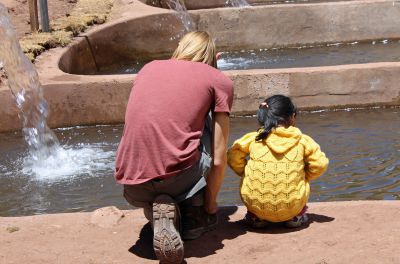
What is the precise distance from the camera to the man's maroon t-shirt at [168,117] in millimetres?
3680

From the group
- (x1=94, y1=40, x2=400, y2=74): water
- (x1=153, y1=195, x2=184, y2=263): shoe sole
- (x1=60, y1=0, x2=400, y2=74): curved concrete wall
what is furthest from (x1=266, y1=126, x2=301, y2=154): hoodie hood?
(x1=60, y1=0, x2=400, y2=74): curved concrete wall

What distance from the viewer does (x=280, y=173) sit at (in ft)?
13.1

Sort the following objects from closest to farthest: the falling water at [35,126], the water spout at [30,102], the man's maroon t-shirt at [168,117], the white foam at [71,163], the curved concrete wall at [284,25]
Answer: the man's maroon t-shirt at [168,117] → the white foam at [71,163] → the falling water at [35,126] → the water spout at [30,102] → the curved concrete wall at [284,25]

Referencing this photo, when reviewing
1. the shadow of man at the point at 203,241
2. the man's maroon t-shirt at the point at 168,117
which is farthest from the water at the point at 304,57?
the man's maroon t-shirt at the point at 168,117

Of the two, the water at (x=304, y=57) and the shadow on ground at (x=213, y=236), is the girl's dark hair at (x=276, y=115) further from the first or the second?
the water at (x=304, y=57)

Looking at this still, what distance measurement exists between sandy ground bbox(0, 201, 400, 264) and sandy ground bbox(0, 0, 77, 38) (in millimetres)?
7114

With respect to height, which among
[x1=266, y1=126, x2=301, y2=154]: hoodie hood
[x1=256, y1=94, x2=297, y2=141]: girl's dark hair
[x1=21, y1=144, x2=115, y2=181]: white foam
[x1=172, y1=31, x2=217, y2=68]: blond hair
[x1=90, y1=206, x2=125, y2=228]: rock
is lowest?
[x1=21, y1=144, x2=115, y2=181]: white foam

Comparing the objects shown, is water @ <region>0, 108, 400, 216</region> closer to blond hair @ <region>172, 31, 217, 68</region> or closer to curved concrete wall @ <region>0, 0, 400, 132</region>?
curved concrete wall @ <region>0, 0, 400, 132</region>

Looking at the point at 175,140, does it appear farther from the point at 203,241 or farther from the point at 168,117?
the point at 203,241

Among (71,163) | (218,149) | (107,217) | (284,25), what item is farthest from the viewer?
(284,25)

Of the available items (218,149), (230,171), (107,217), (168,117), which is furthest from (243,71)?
(168,117)

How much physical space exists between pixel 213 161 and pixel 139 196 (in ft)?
1.36

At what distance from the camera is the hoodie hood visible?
13.2ft

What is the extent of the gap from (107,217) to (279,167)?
3.42 ft
